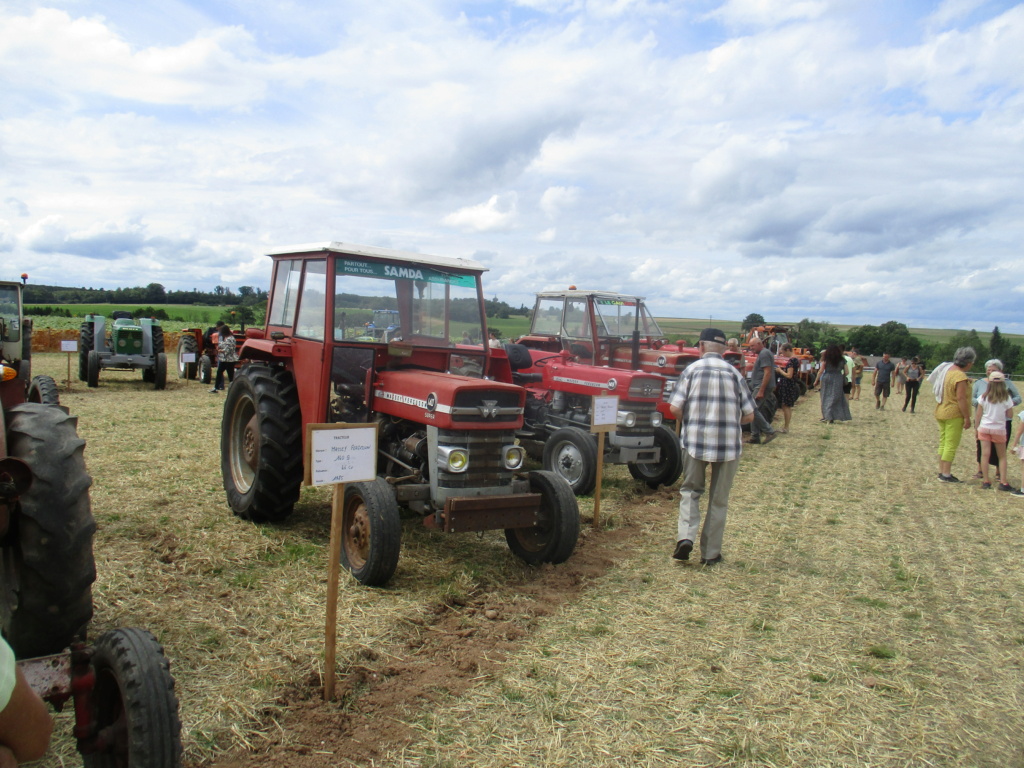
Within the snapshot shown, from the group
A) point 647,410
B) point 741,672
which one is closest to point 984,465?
point 647,410

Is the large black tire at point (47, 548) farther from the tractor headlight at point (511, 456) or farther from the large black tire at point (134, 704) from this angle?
the tractor headlight at point (511, 456)

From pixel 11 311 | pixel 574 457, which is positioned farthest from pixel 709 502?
pixel 11 311

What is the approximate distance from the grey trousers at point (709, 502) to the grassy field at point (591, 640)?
0.24 metres

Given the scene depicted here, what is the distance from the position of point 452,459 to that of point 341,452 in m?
1.26

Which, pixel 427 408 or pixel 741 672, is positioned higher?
→ pixel 427 408

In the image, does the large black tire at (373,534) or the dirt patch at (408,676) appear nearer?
the dirt patch at (408,676)

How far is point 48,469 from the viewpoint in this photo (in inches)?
110

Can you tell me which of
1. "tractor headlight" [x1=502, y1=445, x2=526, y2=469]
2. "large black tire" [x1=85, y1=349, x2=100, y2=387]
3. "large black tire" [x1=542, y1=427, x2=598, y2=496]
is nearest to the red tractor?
"large black tire" [x1=542, y1=427, x2=598, y2=496]

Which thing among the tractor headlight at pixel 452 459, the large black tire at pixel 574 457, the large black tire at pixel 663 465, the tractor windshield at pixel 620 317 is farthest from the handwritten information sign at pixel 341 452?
the tractor windshield at pixel 620 317

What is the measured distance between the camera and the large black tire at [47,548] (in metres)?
2.75

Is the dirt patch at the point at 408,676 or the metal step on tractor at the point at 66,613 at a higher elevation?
the metal step on tractor at the point at 66,613

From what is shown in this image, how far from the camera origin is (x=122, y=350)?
14.8 m

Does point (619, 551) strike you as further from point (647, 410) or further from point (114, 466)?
point (114, 466)

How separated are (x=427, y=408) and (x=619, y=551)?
1.84 metres
